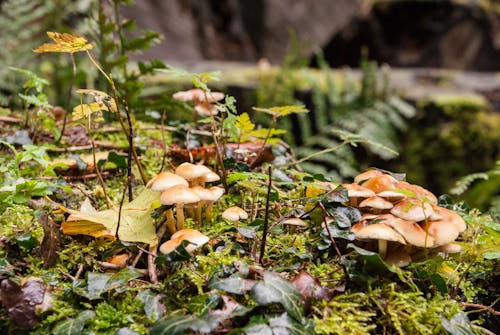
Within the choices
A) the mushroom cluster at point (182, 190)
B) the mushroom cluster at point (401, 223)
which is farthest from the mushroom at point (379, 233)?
the mushroom cluster at point (182, 190)

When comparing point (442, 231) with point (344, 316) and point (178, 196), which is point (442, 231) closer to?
point (344, 316)

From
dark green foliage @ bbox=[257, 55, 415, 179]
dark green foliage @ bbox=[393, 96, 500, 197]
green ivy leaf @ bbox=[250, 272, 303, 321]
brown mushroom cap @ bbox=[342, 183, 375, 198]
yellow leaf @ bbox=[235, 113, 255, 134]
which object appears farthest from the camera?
dark green foliage @ bbox=[393, 96, 500, 197]

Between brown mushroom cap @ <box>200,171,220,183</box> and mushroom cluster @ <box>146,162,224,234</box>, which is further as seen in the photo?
brown mushroom cap @ <box>200,171,220,183</box>

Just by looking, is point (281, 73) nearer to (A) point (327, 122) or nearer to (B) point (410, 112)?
(A) point (327, 122)

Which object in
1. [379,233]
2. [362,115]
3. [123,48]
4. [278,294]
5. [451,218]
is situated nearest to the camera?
[278,294]

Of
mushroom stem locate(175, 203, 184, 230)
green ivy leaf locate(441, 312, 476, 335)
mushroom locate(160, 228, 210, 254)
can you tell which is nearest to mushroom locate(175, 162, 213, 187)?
mushroom stem locate(175, 203, 184, 230)

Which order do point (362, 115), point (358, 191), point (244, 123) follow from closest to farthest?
point (358, 191), point (244, 123), point (362, 115)

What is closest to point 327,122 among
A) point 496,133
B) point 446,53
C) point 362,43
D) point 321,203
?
point 496,133

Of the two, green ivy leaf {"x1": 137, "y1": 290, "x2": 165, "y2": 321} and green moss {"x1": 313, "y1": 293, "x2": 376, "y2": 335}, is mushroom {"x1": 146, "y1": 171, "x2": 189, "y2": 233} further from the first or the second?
green moss {"x1": 313, "y1": 293, "x2": 376, "y2": 335}

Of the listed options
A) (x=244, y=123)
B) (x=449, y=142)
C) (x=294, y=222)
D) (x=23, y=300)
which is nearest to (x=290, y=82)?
(x=449, y=142)
